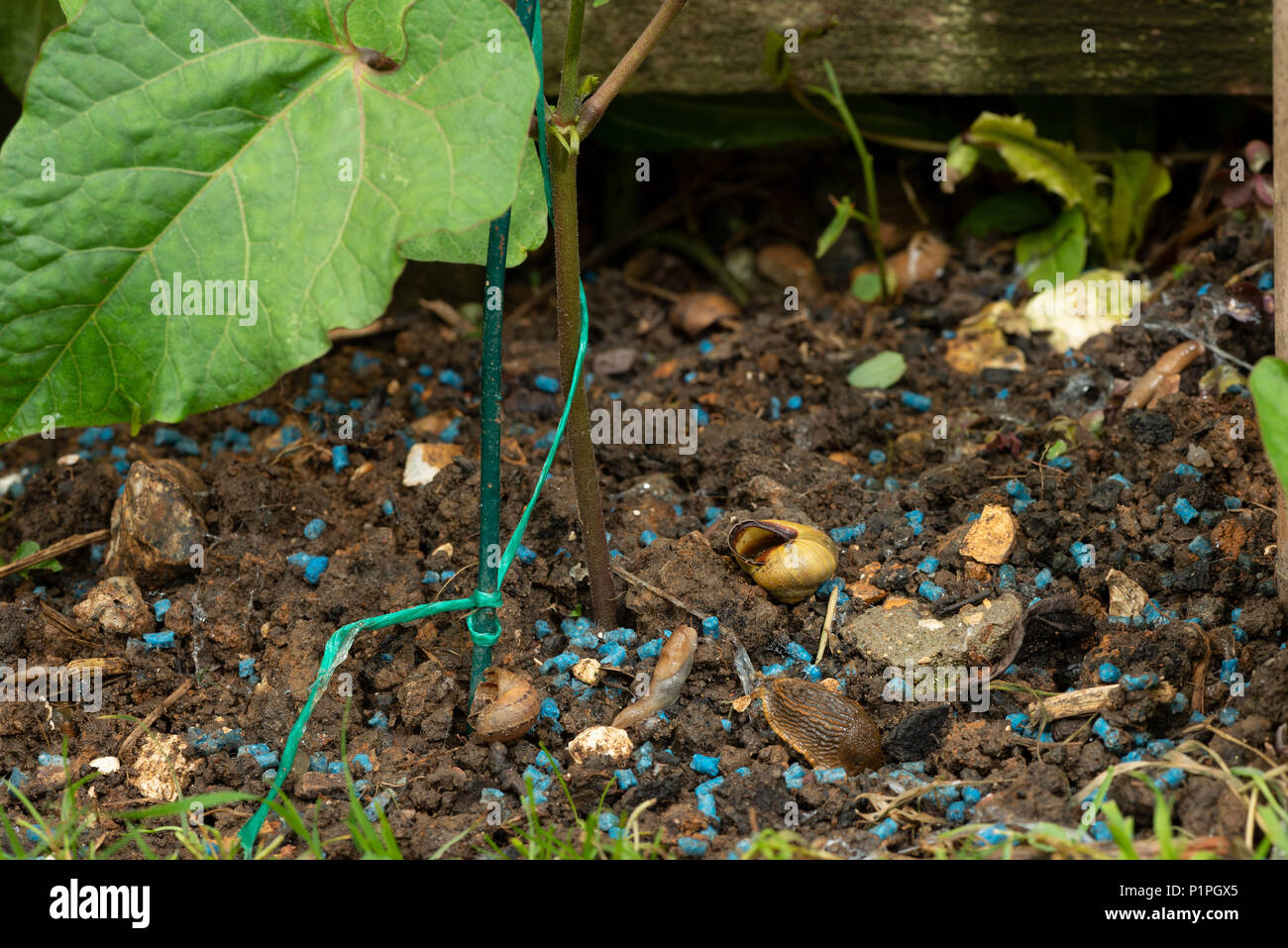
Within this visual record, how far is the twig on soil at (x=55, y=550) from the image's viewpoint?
1.98 metres

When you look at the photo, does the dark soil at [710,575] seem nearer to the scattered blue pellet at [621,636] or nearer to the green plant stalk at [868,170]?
the scattered blue pellet at [621,636]

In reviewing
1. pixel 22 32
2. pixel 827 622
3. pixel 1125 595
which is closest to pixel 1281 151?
pixel 1125 595

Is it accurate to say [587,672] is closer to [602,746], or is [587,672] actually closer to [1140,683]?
[602,746]

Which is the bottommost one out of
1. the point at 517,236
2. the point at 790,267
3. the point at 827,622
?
the point at 827,622

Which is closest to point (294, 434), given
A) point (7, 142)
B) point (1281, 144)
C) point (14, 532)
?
point (14, 532)

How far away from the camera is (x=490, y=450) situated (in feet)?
5.07

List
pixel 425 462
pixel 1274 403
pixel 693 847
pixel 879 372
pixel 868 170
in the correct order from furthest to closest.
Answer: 1. pixel 868 170
2. pixel 879 372
3. pixel 425 462
4. pixel 693 847
5. pixel 1274 403

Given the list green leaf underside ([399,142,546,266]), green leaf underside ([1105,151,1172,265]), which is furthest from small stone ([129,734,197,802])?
green leaf underside ([1105,151,1172,265])

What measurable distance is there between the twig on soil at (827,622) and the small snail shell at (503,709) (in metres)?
0.44

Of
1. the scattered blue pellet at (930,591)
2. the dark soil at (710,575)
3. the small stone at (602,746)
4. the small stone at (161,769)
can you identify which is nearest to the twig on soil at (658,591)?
the dark soil at (710,575)

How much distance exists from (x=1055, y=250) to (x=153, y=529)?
205 centimetres

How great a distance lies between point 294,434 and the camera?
2332 millimetres
